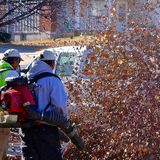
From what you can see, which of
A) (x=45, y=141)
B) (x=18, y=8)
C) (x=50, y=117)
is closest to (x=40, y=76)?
(x=50, y=117)

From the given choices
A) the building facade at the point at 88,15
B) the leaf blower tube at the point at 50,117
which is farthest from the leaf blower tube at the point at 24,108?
the building facade at the point at 88,15

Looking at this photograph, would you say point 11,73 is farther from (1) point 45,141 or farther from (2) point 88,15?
(2) point 88,15

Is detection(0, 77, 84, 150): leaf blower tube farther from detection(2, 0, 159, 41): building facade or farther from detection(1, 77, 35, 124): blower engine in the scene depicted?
detection(2, 0, 159, 41): building facade

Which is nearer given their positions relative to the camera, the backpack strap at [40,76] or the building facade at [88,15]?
the backpack strap at [40,76]

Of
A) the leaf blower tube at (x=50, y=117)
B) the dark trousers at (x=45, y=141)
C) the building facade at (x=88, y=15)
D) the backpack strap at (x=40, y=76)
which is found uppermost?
the building facade at (x=88, y=15)

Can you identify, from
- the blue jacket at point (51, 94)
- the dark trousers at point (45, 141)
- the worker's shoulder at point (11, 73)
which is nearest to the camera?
the blue jacket at point (51, 94)

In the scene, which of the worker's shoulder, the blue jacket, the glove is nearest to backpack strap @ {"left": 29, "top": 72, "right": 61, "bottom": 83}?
the blue jacket

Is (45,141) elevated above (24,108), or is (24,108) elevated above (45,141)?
(24,108)

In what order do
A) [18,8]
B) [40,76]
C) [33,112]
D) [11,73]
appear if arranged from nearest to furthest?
1. [33,112]
2. [40,76]
3. [11,73]
4. [18,8]

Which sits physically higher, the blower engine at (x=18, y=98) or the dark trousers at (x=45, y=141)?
the blower engine at (x=18, y=98)

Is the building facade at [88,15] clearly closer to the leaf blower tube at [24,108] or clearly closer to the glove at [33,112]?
the leaf blower tube at [24,108]

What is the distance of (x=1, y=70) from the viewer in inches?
316

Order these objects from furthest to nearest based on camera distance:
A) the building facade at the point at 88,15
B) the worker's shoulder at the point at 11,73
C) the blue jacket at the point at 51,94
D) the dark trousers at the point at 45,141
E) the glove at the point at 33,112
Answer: the building facade at the point at 88,15
the worker's shoulder at the point at 11,73
the dark trousers at the point at 45,141
the blue jacket at the point at 51,94
the glove at the point at 33,112

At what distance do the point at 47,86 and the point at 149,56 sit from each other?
2.02m
